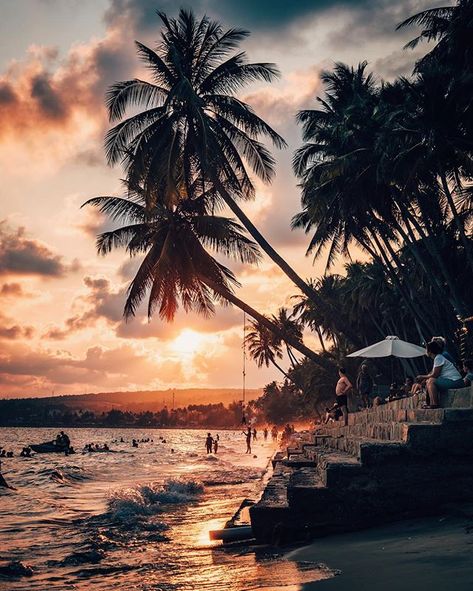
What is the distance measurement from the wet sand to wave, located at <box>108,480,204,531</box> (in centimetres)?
618

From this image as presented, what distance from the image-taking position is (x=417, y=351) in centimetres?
1862

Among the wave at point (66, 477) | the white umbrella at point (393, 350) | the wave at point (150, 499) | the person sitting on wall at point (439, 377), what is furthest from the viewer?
the wave at point (66, 477)

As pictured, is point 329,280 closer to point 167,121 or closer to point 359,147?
point 359,147

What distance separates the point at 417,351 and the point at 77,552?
42.8ft

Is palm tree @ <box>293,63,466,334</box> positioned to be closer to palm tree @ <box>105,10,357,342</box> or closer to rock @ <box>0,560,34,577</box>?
palm tree @ <box>105,10,357,342</box>

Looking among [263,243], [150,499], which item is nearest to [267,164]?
[263,243]

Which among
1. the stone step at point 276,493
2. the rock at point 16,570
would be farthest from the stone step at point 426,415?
the rock at point 16,570

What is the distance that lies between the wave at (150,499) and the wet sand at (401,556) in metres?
6.18

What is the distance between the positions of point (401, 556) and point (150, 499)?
12.9m

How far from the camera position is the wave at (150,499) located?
1310 centimetres

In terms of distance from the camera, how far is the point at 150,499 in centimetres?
1620

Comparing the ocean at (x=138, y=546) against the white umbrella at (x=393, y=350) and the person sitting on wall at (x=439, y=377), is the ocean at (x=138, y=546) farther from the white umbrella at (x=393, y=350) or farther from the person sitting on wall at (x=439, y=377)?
the white umbrella at (x=393, y=350)

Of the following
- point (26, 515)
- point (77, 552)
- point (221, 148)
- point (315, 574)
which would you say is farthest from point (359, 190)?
point (315, 574)

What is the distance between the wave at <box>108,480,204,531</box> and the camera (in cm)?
1310
